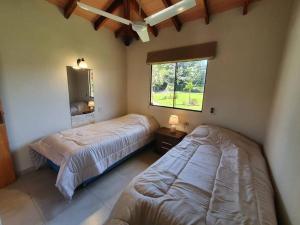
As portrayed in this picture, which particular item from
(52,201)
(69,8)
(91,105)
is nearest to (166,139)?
(91,105)

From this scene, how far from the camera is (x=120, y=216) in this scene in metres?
1.12

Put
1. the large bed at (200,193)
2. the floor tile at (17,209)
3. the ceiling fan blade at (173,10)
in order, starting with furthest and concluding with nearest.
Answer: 1. the floor tile at (17,209)
2. the ceiling fan blade at (173,10)
3. the large bed at (200,193)

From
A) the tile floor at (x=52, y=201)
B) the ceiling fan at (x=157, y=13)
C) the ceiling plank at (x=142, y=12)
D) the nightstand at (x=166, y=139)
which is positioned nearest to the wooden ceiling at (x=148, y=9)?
the ceiling plank at (x=142, y=12)

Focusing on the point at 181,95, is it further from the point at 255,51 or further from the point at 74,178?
the point at 74,178

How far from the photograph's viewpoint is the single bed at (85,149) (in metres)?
1.88

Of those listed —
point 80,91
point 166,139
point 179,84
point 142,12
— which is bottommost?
point 166,139

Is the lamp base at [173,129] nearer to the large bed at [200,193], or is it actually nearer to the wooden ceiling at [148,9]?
the large bed at [200,193]

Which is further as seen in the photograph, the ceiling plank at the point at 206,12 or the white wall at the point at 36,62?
the ceiling plank at the point at 206,12

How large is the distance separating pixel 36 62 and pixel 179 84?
8.95 feet

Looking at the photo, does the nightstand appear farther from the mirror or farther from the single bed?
the mirror

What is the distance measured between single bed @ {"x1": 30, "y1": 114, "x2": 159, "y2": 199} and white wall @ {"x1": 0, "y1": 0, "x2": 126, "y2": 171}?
37 cm

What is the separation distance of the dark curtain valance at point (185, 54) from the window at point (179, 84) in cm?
15

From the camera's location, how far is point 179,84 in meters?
3.17

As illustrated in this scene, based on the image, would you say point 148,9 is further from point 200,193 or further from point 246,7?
point 200,193
